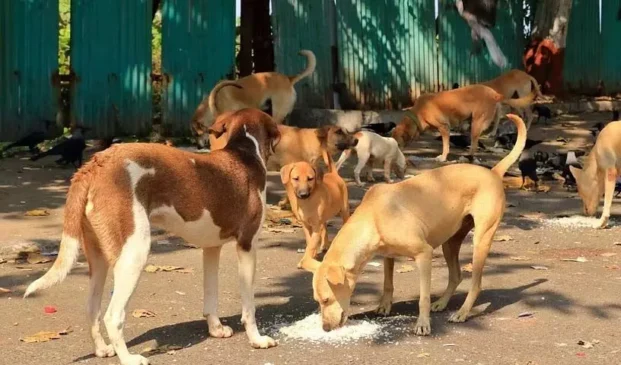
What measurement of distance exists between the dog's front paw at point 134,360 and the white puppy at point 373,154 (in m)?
7.15

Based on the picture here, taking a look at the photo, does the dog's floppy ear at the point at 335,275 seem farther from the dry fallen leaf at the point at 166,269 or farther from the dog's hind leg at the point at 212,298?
the dry fallen leaf at the point at 166,269

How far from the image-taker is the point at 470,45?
18.7 m

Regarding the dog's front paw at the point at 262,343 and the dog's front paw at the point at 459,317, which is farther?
the dog's front paw at the point at 459,317

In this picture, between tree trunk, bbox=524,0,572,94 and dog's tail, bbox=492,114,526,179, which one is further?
tree trunk, bbox=524,0,572,94

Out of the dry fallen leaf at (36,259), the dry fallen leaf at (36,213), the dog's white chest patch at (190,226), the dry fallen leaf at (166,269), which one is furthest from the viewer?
the dry fallen leaf at (36,213)

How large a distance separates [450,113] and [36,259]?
811 centimetres

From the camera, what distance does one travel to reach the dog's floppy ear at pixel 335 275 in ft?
21.4

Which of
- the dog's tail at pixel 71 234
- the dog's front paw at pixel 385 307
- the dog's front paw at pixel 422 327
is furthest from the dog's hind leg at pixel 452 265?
the dog's tail at pixel 71 234

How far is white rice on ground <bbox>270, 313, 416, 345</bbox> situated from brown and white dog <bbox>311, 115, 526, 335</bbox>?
7.3 inches

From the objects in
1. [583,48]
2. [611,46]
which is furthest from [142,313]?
[611,46]

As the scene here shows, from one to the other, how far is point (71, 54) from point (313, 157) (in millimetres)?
4826

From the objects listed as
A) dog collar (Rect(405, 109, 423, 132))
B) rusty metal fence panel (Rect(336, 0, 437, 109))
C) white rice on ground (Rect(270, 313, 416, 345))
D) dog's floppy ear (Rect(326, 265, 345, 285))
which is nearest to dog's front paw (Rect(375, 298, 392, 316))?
white rice on ground (Rect(270, 313, 416, 345))

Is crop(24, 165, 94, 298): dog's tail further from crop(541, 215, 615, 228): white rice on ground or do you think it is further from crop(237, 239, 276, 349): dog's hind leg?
crop(541, 215, 615, 228): white rice on ground

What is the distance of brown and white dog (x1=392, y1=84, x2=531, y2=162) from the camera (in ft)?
51.5
